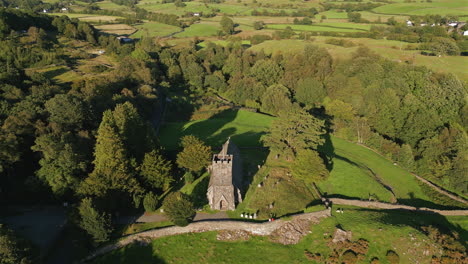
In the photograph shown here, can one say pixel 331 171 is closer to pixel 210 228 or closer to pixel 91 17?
pixel 210 228

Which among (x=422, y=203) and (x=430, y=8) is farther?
(x=430, y=8)

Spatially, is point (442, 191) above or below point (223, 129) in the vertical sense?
below

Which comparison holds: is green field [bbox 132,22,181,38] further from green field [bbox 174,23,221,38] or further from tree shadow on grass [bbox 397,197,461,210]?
tree shadow on grass [bbox 397,197,461,210]

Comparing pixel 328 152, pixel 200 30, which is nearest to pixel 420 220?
pixel 328 152

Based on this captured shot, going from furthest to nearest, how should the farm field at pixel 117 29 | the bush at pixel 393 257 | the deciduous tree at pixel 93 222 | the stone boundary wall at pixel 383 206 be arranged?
→ the farm field at pixel 117 29 → the stone boundary wall at pixel 383 206 → the deciduous tree at pixel 93 222 → the bush at pixel 393 257

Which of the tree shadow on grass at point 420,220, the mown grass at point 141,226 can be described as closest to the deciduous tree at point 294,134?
the tree shadow on grass at point 420,220

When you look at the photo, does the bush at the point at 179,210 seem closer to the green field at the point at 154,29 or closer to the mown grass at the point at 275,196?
the mown grass at the point at 275,196
